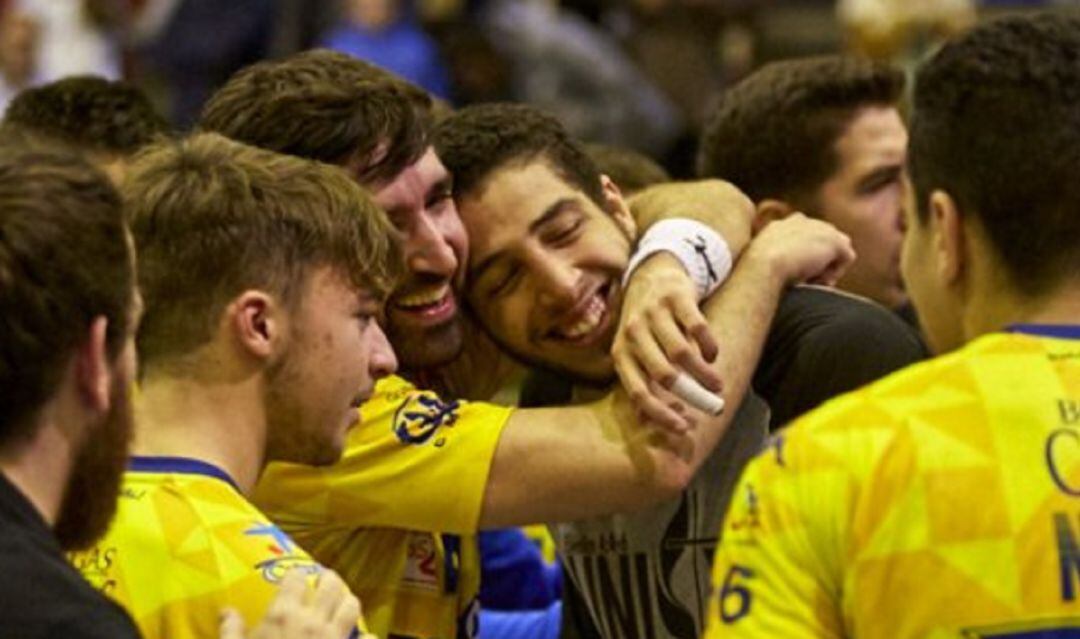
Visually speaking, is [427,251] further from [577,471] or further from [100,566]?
[100,566]

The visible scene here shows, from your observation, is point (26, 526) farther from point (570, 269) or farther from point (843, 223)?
point (843, 223)

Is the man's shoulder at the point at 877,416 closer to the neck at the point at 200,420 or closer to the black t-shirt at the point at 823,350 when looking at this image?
the neck at the point at 200,420

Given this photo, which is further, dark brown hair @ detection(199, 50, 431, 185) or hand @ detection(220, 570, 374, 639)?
dark brown hair @ detection(199, 50, 431, 185)

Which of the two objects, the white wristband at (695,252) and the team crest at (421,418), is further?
the white wristband at (695,252)

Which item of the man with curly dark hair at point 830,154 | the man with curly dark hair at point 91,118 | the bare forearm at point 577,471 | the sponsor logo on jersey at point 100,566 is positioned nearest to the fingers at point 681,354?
the bare forearm at point 577,471

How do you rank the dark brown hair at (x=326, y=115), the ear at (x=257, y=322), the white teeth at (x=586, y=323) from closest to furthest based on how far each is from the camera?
the ear at (x=257, y=322)
the dark brown hair at (x=326, y=115)
the white teeth at (x=586, y=323)

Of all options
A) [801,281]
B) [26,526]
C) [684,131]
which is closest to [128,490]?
[26,526]

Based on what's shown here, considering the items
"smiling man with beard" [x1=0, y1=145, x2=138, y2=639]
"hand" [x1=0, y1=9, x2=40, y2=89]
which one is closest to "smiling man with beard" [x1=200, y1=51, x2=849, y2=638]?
"smiling man with beard" [x1=0, y1=145, x2=138, y2=639]

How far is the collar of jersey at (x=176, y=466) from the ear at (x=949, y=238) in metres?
1.12

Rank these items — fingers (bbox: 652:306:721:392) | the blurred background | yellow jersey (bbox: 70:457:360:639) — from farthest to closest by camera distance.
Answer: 1. the blurred background
2. fingers (bbox: 652:306:721:392)
3. yellow jersey (bbox: 70:457:360:639)

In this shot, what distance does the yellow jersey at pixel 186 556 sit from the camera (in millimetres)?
3371

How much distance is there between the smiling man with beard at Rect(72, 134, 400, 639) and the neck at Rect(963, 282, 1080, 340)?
1.02 metres

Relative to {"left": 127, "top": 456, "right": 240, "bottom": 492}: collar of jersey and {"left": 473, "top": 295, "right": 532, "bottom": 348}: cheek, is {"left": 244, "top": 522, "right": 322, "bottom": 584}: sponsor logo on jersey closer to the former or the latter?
{"left": 127, "top": 456, "right": 240, "bottom": 492}: collar of jersey

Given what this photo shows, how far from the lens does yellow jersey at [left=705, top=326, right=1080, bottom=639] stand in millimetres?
2961
